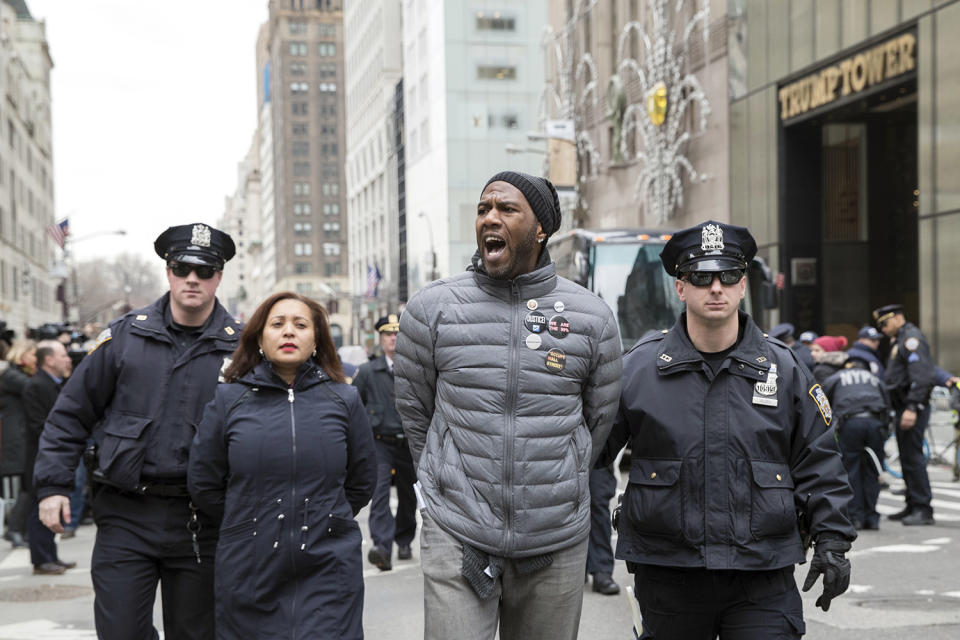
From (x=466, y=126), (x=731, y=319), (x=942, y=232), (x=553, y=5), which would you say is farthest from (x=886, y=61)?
(x=466, y=126)

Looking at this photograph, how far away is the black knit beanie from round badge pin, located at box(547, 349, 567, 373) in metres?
0.42

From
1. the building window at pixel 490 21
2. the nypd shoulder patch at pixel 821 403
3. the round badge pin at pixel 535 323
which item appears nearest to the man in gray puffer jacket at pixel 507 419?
the round badge pin at pixel 535 323

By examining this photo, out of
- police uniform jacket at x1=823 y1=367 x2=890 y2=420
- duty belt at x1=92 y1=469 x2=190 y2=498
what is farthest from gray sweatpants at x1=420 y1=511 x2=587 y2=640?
police uniform jacket at x1=823 y1=367 x2=890 y2=420

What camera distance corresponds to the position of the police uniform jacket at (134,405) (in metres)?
4.83

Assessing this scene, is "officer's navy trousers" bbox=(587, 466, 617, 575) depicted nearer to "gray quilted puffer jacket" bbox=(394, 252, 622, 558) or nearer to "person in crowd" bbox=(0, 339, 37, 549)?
"gray quilted puffer jacket" bbox=(394, 252, 622, 558)

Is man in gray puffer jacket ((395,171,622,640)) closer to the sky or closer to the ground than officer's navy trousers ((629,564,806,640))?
closer to the sky

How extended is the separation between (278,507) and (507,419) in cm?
112

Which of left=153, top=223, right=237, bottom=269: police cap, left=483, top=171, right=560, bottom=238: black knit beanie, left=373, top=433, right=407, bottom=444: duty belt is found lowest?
left=373, top=433, right=407, bottom=444: duty belt

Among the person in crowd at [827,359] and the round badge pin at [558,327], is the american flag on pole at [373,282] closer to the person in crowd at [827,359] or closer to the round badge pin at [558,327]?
the person in crowd at [827,359]

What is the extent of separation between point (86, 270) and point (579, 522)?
546 feet

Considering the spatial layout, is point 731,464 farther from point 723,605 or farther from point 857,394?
point 857,394

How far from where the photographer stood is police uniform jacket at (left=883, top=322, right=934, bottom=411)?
11.2m

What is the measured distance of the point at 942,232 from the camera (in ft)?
72.2

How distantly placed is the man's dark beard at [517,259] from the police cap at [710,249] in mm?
522
